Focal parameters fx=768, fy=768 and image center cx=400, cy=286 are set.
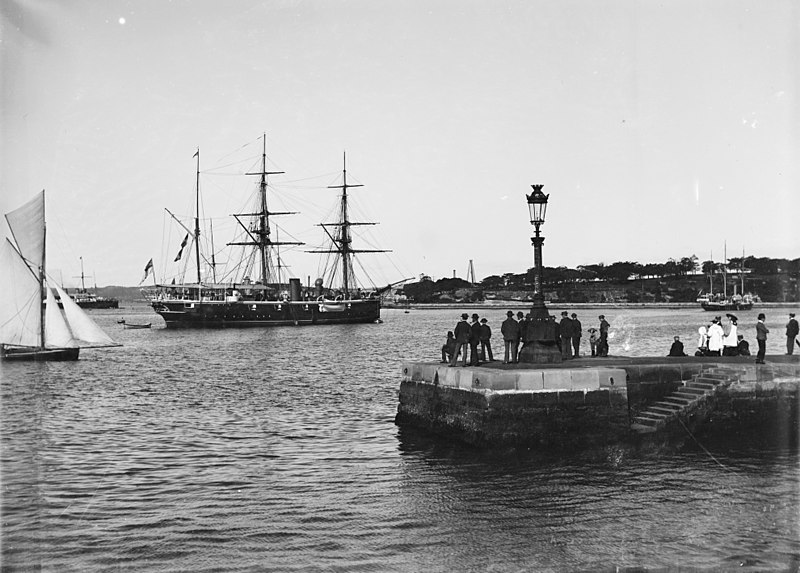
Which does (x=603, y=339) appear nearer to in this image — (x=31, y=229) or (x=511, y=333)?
(x=511, y=333)

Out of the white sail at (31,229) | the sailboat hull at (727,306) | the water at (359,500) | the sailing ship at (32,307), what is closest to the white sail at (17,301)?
the sailing ship at (32,307)

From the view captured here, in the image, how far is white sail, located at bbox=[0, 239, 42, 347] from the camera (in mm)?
39312

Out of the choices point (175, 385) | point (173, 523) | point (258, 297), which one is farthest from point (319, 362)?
point (258, 297)

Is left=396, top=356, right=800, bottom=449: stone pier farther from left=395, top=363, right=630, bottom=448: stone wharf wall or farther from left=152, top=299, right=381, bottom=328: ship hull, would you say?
left=152, top=299, right=381, bottom=328: ship hull

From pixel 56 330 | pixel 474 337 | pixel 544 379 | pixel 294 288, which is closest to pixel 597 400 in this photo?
pixel 544 379

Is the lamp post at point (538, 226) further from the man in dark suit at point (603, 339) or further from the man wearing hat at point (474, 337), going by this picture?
the man in dark suit at point (603, 339)

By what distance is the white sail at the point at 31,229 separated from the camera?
42.8 metres

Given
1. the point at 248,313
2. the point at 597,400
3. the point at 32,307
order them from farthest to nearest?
1. the point at 248,313
2. the point at 32,307
3. the point at 597,400

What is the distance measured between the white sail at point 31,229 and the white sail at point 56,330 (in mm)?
2797

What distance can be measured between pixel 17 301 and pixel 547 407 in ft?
111

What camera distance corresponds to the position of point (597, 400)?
17641 millimetres

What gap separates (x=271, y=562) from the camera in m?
11.2

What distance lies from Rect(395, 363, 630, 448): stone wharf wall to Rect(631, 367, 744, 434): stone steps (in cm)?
53

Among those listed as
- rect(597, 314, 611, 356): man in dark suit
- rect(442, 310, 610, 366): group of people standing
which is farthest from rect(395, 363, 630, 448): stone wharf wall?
rect(597, 314, 611, 356): man in dark suit
